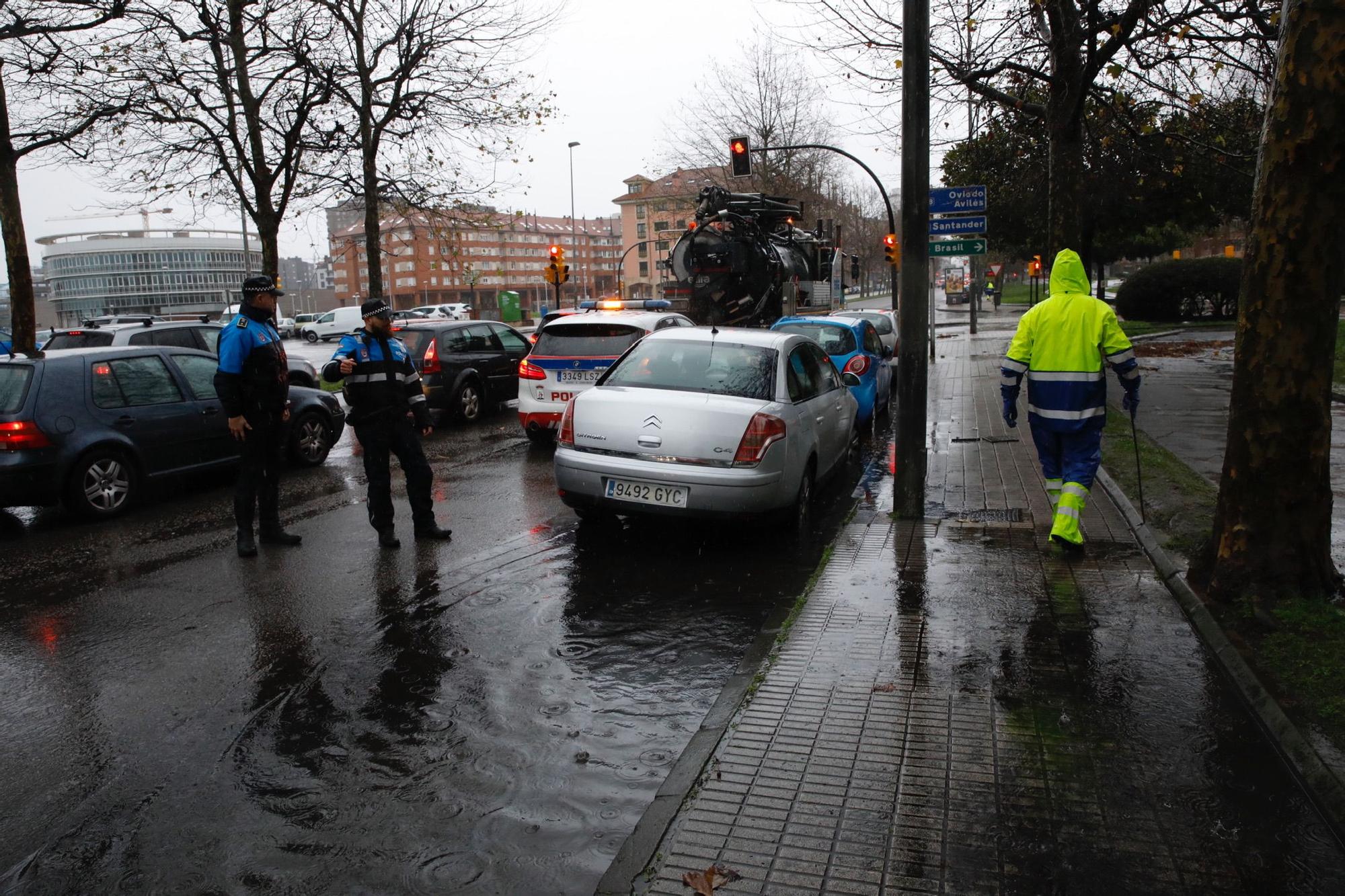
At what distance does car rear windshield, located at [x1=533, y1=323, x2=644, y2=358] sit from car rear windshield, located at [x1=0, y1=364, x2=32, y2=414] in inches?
208

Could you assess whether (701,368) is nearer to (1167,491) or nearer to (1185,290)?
(1167,491)

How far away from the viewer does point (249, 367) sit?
6.94 m

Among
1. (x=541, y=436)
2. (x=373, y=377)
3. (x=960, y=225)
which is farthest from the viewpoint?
(x=960, y=225)

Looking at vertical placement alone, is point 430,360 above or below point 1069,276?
below

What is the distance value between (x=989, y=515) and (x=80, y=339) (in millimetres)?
13429

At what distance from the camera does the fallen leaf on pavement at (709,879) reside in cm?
283

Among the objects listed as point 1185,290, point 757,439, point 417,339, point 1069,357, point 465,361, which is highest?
point 1185,290

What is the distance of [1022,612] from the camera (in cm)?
532

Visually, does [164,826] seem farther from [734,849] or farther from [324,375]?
[324,375]

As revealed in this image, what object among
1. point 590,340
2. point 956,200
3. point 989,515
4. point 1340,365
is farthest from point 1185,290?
point 989,515

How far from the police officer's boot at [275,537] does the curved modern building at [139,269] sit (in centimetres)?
12444

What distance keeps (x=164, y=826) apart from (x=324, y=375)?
404 cm

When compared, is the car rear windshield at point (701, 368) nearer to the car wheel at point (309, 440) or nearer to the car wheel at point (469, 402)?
the car wheel at point (309, 440)

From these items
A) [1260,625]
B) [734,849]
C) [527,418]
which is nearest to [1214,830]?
[734,849]
